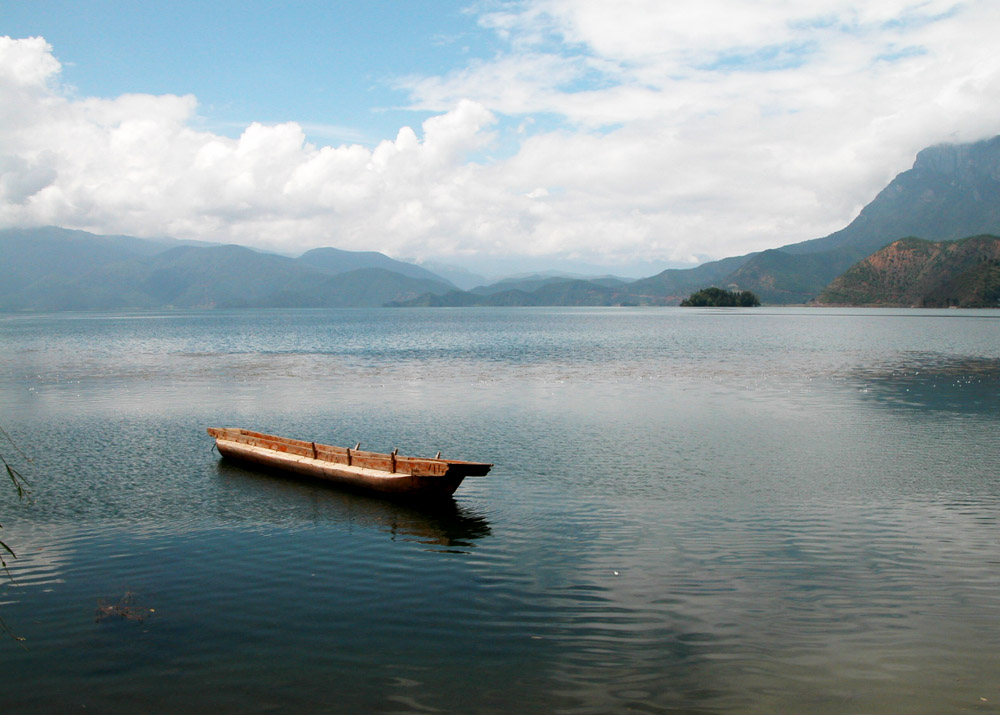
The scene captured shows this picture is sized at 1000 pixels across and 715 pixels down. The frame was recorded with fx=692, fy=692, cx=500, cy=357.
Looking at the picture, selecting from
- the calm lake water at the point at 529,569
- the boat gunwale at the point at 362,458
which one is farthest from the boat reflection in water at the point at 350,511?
the boat gunwale at the point at 362,458

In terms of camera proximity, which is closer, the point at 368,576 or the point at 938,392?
the point at 368,576

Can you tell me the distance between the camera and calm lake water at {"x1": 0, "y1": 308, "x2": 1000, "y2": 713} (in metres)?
13.0

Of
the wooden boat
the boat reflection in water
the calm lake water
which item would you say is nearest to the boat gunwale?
the wooden boat

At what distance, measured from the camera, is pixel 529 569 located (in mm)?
18719

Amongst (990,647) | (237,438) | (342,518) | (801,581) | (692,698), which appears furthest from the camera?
(237,438)

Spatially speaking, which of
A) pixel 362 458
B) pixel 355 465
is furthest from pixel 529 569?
pixel 355 465

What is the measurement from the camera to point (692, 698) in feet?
40.6

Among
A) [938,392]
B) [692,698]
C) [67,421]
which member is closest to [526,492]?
[692,698]

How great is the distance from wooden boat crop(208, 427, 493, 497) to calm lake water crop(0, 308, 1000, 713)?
30.3 inches

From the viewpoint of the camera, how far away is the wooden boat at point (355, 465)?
24812mm

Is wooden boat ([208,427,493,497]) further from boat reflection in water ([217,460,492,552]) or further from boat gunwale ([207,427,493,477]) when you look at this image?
boat reflection in water ([217,460,492,552])

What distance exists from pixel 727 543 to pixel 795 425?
75.0 feet

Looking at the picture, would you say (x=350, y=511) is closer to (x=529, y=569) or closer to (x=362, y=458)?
(x=362, y=458)

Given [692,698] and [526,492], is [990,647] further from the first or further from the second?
[526,492]
